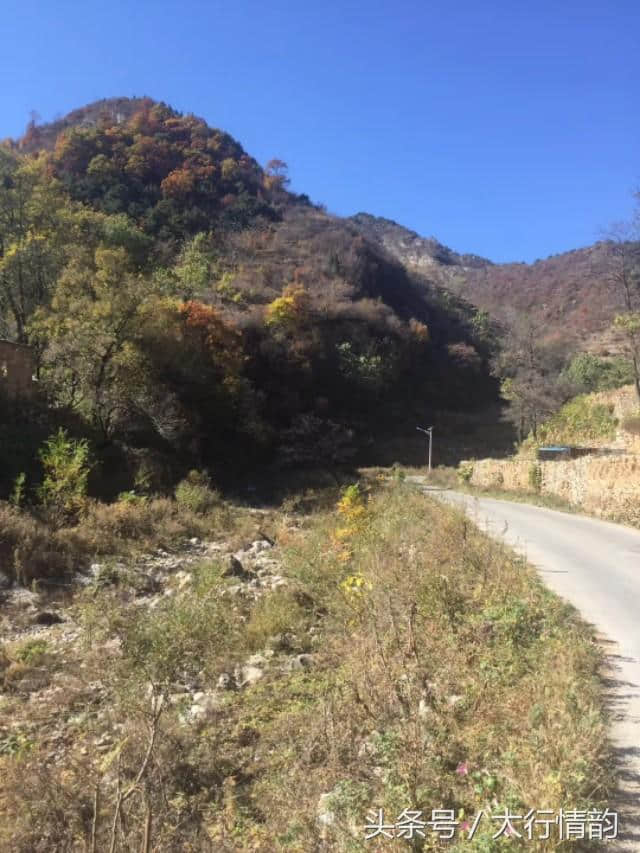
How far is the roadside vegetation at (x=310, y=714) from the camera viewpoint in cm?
344

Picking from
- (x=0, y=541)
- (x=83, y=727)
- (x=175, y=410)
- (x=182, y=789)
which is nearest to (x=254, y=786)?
(x=182, y=789)

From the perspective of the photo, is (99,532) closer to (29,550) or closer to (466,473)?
(29,550)

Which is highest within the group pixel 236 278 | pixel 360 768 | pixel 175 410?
pixel 236 278

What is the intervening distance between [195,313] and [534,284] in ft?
234

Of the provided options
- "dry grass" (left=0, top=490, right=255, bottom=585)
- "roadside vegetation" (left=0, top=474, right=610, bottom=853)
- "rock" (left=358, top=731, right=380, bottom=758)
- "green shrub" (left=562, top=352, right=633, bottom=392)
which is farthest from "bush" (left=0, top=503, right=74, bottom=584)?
"green shrub" (left=562, top=352, right=633, bottom=392)

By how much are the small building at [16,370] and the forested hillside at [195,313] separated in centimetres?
49

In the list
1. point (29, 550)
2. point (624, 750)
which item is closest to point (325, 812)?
point (624, 750)

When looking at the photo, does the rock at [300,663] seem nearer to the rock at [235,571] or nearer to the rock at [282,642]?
the rock at [282,642]

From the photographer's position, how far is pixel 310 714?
507cm

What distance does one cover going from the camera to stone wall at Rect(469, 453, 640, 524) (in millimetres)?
13180

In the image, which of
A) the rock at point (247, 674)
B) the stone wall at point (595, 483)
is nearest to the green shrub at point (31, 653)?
the rock at point (247, 674)

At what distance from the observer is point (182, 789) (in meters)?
4.48

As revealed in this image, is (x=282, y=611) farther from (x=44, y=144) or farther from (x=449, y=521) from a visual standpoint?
(x=44, y=144)

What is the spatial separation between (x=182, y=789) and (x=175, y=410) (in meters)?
20.8
